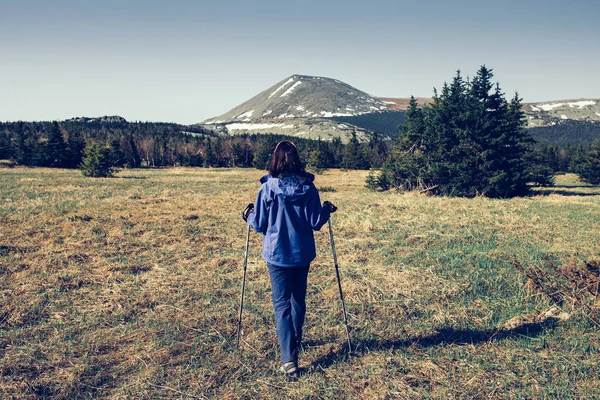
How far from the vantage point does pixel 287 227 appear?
4.34 metres

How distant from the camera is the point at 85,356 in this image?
4.77 m

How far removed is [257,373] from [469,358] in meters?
2.78

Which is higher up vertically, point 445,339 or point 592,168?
point 592,168

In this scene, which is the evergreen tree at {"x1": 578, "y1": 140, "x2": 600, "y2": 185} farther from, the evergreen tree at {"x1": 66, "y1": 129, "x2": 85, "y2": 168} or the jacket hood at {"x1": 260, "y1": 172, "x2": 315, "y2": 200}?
the evergreen tree at {"x1": 66, "y1": 129, "x2": 85, "y2": 168}

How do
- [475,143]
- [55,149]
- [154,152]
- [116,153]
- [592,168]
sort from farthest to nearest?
[154,152] → [116,153] → [55,149] → [592,168] → [475,143]

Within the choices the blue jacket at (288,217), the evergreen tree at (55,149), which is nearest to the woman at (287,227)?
the blue jacket at (288,217)

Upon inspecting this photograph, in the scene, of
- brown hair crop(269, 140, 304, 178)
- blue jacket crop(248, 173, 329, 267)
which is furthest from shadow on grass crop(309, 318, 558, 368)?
brown hair crop(269, 140, 304, 178)

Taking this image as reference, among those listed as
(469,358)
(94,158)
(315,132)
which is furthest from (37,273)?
(315,132)

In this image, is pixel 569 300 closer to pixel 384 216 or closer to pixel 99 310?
pixel 99 310

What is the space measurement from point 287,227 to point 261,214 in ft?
1.20

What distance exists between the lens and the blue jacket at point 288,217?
4.26 m

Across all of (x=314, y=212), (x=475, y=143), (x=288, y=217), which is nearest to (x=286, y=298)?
(x=288, y=217)

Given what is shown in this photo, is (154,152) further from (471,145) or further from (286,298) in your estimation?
(286,298)

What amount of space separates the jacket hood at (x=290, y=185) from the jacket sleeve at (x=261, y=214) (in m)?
0.14
